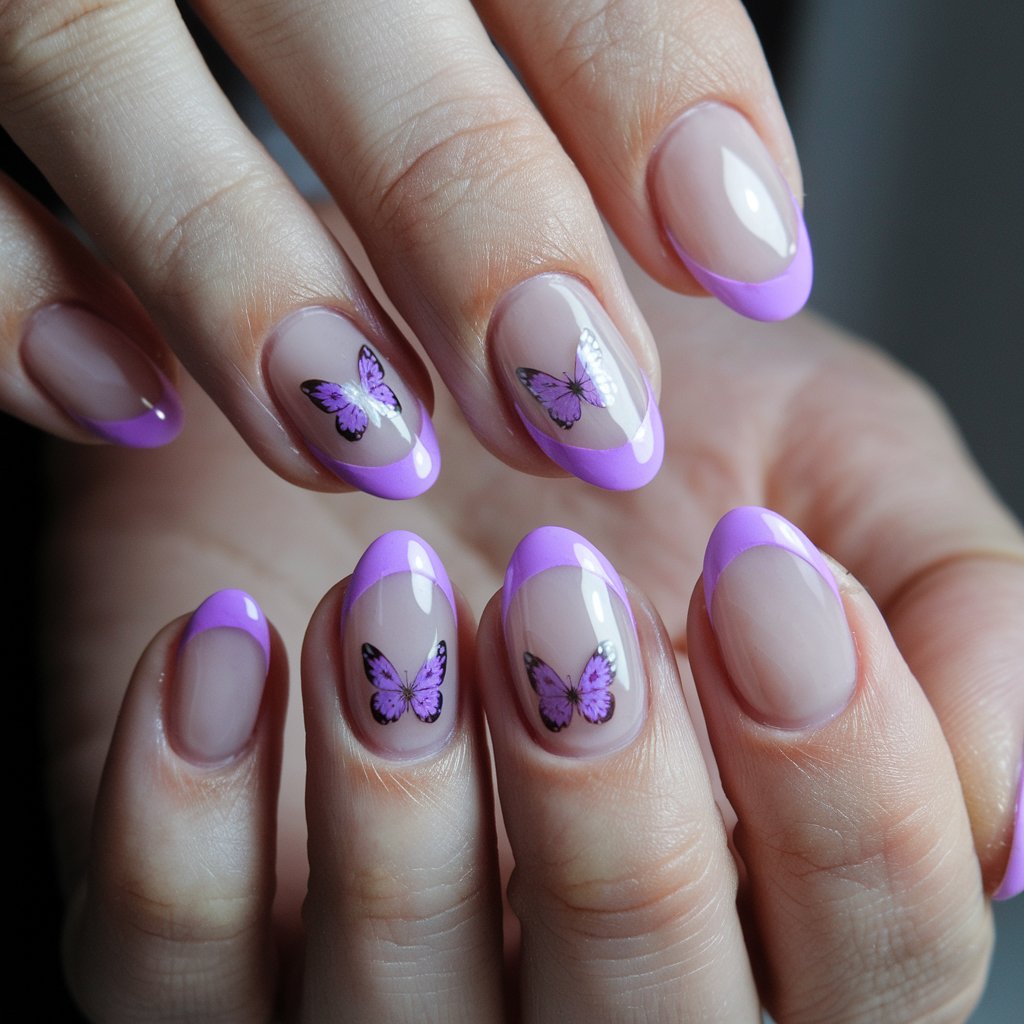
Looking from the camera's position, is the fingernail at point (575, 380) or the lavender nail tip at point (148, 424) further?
the lavender nail tip at point (148, 424)

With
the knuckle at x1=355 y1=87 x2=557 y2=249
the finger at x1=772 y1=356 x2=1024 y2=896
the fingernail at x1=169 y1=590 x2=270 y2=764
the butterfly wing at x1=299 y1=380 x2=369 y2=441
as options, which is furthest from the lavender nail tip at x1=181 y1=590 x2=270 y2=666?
the finger at x1=772 y1=356 x2=1024 y2=896

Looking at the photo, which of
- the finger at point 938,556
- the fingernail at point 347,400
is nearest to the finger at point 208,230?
the fingernail at point 347,400

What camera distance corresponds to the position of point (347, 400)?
60 centimetres

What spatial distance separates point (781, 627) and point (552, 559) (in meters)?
0.12

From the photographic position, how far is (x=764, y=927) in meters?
0.65

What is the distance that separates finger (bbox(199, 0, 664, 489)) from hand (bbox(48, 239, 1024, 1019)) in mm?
107

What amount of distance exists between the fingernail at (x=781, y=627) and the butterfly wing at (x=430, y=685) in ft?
0.47

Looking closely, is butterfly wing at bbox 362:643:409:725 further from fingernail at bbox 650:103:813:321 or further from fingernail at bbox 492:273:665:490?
fingernail at bbox 650:103:813:321

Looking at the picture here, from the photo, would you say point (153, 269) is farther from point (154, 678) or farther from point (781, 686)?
point (781, 686)

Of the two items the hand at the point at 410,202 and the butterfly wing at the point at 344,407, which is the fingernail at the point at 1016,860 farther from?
the butterfly wing at the point at 344,407

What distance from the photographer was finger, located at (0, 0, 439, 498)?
0.59 metres

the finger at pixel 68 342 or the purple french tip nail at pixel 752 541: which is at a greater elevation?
the finger at pixel 68 342

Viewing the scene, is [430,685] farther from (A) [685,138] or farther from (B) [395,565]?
(A) [685,138]

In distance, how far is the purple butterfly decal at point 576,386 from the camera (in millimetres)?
587
